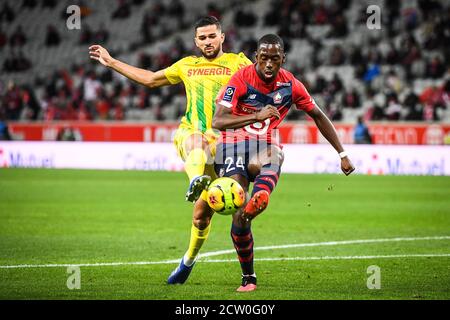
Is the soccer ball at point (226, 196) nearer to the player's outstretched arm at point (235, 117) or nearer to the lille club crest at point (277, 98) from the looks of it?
the player's outstretched arm at point (235, 117)

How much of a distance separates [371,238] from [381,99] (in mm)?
17500

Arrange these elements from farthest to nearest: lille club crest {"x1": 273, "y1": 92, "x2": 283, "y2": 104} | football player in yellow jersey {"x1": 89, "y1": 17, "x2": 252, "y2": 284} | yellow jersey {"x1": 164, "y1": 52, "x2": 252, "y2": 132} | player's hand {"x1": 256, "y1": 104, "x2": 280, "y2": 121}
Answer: yellow jersey {"x1": 164, "y1": 52, "x2": 252, "y2": 132}, football player in yellow jersey {"x1": 89, "y1": 17, "x2": 252, "y2": 284}, lille club crest {"x1": 273, "y1": 92, "x2": 283, "y2": 104}, player's hand {"x1": 256, "y1": 104, "x2": 280, "y2": 121}

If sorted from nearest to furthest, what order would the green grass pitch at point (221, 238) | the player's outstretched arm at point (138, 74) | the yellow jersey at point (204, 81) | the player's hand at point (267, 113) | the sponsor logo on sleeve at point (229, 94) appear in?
the player's hand at point (267, 113), the sponsor logo on sleeve at point (229, 94), the green grass pitch at point (221, 238), the yellow jersey at point (204, 81), the player's outstretched arm at point (138, 74)

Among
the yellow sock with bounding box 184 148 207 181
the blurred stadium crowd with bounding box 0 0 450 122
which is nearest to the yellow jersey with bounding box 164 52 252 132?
the yellow sock with bounding box 184 148 207 181

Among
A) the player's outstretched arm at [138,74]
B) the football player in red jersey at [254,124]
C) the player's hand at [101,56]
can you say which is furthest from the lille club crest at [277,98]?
the player's hand at [101,56]

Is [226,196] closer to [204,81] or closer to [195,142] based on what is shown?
[195,142]

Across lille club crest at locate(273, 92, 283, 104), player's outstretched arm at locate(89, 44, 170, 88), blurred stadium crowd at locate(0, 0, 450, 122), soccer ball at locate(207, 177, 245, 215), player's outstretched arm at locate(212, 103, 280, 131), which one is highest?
blurred stadium crowd at locate(0, 0, 450, 122)

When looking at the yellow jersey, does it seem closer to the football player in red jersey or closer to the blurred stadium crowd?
the football player in red jersey

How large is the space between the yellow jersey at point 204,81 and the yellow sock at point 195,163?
40 centimetres

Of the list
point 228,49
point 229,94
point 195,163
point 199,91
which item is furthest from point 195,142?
point 228,49

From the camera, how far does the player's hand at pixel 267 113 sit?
8016mm

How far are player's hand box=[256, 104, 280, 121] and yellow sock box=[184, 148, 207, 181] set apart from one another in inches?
42.2

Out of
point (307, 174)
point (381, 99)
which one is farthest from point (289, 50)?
point (307, 174)

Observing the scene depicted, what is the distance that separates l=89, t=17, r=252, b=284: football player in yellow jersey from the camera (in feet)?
30.0
